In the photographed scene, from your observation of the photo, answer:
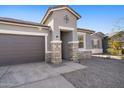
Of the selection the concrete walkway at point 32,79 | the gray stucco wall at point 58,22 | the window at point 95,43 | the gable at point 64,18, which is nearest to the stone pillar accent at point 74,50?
the gray stucco wall at point 58,22

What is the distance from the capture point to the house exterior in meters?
7.36

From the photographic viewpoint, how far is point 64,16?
9.07 m

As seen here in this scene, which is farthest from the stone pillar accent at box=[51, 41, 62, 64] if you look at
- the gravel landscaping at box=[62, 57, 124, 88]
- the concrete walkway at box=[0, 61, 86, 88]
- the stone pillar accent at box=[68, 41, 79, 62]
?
the gravel landscaping at box=[62, 57, 124, 88]

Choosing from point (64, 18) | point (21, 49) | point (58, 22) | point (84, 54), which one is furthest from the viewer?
point (84, 54)

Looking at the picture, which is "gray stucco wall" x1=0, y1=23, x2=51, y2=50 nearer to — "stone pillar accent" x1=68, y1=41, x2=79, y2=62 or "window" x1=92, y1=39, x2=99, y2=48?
"stone pillar accent" x1=68, y1=41, x2=79, y2=62

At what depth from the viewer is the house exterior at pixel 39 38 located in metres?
7.36

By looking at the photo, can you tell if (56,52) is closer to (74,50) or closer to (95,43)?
(74,50)

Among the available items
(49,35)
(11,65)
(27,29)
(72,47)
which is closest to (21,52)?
(11,65)

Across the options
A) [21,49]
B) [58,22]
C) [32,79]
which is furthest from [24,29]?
[32,79]

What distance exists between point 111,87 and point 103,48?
17231 mm

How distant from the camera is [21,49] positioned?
7953 millimetres

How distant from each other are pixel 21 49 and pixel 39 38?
1.87m

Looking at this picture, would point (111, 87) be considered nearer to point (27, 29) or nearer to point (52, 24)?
point (52, 24)

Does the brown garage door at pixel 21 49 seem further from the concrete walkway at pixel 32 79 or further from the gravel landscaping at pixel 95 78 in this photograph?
the gravel landscaping at pixel 95 78
